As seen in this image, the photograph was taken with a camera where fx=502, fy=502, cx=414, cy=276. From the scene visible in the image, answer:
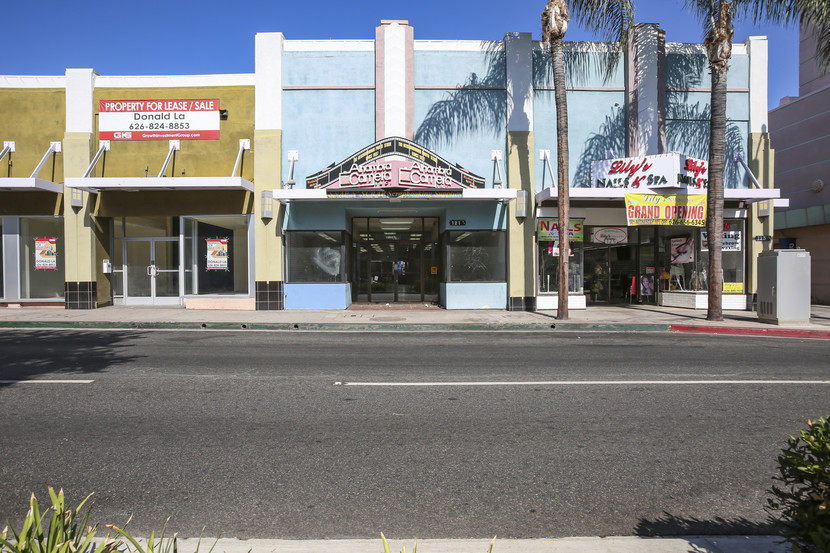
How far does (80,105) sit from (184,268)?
21.4 feet

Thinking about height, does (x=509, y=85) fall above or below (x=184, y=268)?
above

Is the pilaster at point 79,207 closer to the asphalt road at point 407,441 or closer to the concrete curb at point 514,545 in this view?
the asphalt road at point 407,441

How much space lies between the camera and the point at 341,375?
7410 mm

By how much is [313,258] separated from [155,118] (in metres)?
7.35

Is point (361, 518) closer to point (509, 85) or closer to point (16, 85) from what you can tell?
point (509, 85)

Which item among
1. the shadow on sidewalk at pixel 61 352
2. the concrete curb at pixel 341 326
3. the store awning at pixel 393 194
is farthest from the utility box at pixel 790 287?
the shadow on sidewalk at pixel 61 352

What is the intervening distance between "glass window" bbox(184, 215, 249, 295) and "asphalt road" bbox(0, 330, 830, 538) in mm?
8887

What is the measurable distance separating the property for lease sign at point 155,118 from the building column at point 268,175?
5.89 ft

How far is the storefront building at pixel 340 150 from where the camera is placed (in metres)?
17.2

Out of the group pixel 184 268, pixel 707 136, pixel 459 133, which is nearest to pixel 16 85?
pixel 184 268

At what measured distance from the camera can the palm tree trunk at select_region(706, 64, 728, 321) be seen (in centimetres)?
1399

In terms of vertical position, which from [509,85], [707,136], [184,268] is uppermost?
Answer: [509,85]

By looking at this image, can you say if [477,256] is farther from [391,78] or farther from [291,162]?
[291,162]

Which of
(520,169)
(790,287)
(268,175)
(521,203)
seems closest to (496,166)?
(520,169)
